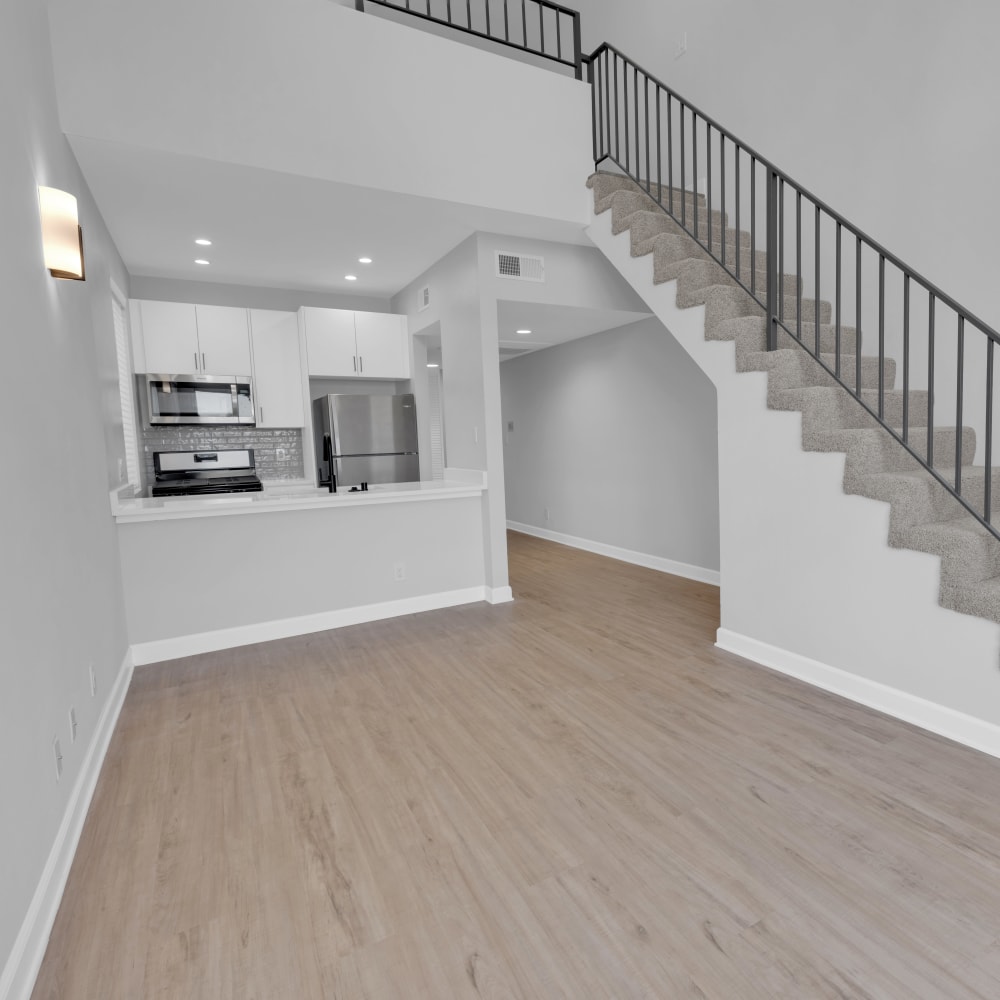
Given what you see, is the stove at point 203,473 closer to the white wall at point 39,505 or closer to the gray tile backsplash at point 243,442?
the gray tile backsplash at point 243,442

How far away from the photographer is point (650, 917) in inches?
61.9

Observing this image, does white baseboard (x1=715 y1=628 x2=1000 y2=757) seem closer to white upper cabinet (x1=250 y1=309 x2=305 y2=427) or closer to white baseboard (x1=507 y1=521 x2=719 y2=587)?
white baseboard (x1=507 y1=521 x2=719 y2=587)

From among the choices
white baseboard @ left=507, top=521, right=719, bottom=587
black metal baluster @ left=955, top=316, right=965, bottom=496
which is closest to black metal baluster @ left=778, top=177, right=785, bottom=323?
black metal baluster @ left=955, top=316, right=965, bottom=496

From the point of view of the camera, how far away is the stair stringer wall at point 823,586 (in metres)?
2.41

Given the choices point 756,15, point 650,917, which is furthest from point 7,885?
point 756,15

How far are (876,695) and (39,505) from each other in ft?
11.3

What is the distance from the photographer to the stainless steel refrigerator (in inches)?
209

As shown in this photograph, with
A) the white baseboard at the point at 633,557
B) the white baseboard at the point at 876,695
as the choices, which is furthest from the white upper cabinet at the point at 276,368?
the white baseboard at the point at 876,695

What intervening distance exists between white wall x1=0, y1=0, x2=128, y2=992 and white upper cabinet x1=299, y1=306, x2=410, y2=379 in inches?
89.3

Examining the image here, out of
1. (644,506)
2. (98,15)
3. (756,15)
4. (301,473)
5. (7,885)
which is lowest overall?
(7,885)

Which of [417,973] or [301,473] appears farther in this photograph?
[301,473]

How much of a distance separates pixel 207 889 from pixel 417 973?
2.38 feet

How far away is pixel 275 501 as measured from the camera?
12.7ft

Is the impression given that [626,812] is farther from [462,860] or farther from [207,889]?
[207,889]
